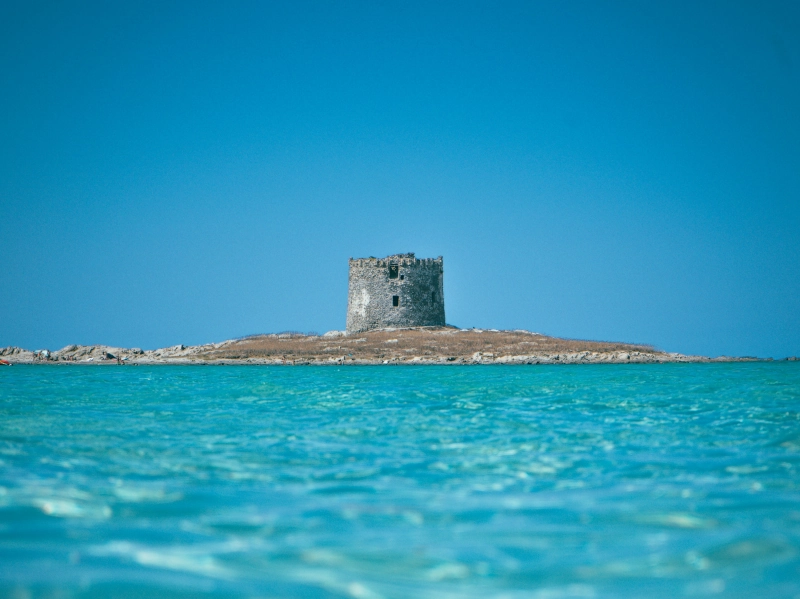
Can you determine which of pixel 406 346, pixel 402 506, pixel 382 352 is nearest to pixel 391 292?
pixel 406 346

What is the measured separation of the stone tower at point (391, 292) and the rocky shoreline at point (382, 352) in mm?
2209

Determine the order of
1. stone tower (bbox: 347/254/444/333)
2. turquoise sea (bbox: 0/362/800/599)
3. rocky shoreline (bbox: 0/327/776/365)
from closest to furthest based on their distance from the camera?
turquoise sea (bbox: 0/362/800/599) → rocky shoreline (bbox: 0/327/776/365) → stone tower (bbox: 347/254/444/333)

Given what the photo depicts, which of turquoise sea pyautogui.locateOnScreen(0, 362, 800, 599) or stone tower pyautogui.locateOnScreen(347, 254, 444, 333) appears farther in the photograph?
stone tower pyautogui.locateOnScreen(347, 254, 444, 333)

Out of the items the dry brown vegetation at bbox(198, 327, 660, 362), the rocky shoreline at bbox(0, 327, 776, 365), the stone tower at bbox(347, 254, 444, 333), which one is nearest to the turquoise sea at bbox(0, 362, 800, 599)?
the rocky shoreline at bbox(0, 327, 776, 365)

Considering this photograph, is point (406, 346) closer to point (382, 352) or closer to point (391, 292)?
point (382, 352)

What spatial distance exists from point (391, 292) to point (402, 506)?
4461cm

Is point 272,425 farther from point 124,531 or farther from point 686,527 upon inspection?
point 686,527

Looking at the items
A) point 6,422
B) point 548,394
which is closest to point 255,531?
point 6,422

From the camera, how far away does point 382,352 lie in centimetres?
3934

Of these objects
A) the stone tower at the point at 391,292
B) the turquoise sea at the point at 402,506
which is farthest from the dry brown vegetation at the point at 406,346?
the turquoise sea at the point at 402,506

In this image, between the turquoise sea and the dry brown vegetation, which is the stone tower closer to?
the dry brown vegetation

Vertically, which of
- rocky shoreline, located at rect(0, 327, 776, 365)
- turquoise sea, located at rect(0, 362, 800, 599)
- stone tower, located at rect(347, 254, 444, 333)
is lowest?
turquoise sea, located at rect(0, 362, 800, 599)

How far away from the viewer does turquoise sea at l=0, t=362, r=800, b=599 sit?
4211mm

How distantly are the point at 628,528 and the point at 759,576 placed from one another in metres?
1.04
